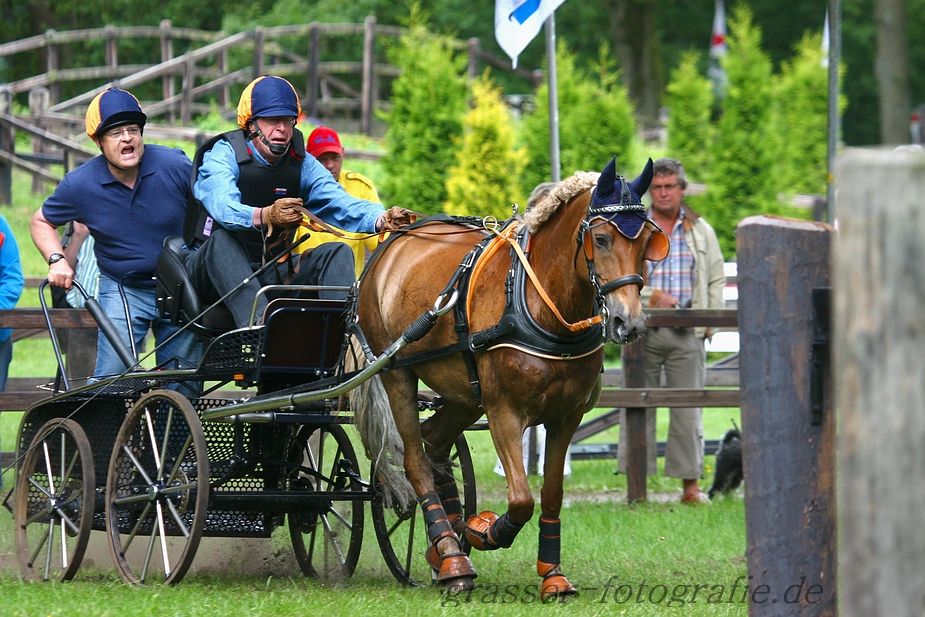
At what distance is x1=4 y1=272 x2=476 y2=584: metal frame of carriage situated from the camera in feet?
17.8

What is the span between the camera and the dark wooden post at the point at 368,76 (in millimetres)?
22031

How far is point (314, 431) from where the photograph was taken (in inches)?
245

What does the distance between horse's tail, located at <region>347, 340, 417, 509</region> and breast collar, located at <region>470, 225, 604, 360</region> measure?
2.63 ft

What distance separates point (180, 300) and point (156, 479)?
0.86m

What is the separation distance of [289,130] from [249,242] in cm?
58

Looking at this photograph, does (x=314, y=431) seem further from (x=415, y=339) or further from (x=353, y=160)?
(x=353, y=160)

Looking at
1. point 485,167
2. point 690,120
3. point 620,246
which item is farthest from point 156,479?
point 690,120

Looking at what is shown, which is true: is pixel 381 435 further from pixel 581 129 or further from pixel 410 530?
pixel 581 129

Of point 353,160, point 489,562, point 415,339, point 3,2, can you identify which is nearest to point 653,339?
point 489,562

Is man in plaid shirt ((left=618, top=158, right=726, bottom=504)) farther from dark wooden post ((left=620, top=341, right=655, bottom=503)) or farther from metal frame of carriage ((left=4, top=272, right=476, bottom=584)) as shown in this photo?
metal frame of carriage ((left=4, top=272, right=476, bottom=584))

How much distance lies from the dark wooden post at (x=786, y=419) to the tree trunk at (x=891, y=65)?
67.8ft

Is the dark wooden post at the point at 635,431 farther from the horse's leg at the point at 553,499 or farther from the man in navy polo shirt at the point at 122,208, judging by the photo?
the man in navy polo shirt at the point at 122,208

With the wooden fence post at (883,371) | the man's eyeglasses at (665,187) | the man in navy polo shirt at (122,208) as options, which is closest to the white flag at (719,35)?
the man's eyeglasses at (665,187)

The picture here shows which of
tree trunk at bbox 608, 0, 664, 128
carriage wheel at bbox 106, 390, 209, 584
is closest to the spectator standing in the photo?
carriage wheel at bbox 106, 390, 209, 584
